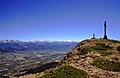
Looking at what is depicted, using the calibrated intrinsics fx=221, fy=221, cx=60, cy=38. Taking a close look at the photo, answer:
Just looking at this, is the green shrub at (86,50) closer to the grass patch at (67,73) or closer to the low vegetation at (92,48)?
the low vegetation at (92,48)

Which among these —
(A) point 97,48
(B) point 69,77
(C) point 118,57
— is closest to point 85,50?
(A) point 97,48

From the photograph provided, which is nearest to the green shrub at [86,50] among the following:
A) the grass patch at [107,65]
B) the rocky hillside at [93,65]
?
the rocky hillside at [93,65]

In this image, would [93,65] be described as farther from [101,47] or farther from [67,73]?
[101,47]

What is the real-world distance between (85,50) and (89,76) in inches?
561

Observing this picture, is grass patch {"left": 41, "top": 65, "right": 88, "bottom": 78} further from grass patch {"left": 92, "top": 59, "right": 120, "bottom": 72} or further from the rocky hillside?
grass patch {"left": 92, "top": 59, "right": 120, "bottom": 72}

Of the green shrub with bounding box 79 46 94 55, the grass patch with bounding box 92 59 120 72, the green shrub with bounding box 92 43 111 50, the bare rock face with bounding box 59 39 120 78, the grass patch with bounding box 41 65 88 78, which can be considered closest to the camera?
the grass patch with bounding box 41 65 88 78

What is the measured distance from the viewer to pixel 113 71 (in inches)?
1199

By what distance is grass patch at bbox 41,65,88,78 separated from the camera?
24.4m

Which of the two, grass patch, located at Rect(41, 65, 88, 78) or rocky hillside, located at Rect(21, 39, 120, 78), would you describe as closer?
grass patch, located at Rect(41, 65, 88, 78)

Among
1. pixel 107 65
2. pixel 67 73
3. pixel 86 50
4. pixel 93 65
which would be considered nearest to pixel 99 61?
pixel 107 65

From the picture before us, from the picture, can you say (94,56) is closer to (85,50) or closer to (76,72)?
(85,50)

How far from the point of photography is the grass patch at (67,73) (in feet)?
80.1

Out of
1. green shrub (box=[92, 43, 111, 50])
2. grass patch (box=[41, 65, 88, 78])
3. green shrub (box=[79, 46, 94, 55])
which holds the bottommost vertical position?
grass patch (box=[41, 65, 88, 78])

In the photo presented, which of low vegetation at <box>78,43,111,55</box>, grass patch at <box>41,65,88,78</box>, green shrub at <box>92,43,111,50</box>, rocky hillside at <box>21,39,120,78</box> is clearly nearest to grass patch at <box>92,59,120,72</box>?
rocky hillside at <box>21,39,120,78</box>
